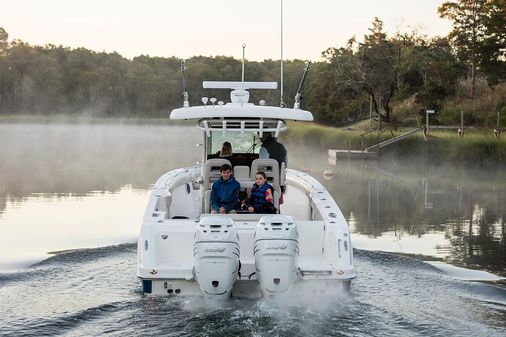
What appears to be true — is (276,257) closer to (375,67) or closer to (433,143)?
(433,143)

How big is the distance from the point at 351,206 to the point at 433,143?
1541cm

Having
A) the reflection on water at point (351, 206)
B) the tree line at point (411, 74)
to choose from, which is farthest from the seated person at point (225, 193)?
the tree line at point (411, 74)

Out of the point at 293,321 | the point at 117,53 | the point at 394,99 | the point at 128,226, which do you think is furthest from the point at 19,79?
the point at 293,321

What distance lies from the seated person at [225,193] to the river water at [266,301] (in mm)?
1425

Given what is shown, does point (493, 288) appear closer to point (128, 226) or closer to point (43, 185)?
point (128, 226)

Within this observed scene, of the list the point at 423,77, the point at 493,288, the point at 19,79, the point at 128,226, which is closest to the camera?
the point at 493,288

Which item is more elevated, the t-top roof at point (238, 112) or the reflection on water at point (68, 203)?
the t-top roof at point (238, 112)

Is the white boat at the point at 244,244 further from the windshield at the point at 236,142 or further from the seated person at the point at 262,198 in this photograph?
the windshield at the point at 236,142

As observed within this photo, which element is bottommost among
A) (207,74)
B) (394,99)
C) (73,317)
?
(73,317)

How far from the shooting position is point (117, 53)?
137750mm

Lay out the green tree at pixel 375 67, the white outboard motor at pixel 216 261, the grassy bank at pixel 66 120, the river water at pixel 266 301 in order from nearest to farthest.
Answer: the white outboard motor at pixel 216 261, the river water at pixel 266 301, the green tree at pixel 375 67, the grassy bank at pixel 66 120

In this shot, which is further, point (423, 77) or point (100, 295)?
point (423, 77)

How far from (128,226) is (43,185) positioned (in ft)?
28.8

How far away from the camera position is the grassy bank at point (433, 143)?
99.9 feet
